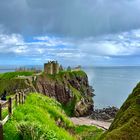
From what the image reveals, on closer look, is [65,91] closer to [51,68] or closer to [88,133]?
[51,68]

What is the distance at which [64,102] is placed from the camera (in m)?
126

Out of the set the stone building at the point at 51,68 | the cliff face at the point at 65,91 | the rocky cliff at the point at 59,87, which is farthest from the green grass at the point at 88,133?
the stone building at the point at 51,68

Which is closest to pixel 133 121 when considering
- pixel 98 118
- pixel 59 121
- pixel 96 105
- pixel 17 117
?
pixel 17 117

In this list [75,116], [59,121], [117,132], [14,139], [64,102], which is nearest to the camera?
[117,132]

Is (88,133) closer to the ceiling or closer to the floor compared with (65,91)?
closer to the floor

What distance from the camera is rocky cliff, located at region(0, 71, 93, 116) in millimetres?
115875

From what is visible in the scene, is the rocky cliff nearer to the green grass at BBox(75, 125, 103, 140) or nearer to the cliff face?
the cliff face

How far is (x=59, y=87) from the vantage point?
5108 inches

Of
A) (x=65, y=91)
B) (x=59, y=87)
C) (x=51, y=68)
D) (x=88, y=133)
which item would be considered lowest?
(x=88, y=133)

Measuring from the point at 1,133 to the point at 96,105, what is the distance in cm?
13163

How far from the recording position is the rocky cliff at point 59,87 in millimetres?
115875

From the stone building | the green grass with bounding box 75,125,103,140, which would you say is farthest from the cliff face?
the green grass with bounding box 75,125,103,140

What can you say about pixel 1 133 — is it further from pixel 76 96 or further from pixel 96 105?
pixel 96 105

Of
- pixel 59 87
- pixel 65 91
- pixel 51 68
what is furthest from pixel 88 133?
pixel 51 68
